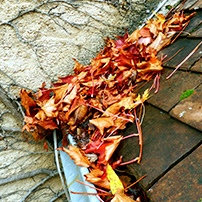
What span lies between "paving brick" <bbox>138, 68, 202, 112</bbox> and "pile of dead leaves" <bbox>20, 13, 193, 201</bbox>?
7cm

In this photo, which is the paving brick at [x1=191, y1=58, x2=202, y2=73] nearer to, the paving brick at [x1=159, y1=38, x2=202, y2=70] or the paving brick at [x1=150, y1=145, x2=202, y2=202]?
the paving brick at [x1=159, y1=38, x2=202, y2=70]

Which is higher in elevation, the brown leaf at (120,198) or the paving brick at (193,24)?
the paving brick at (193,24)

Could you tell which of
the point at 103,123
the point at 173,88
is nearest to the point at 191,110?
the point at 173,88

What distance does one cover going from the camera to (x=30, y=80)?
1377 millimetres

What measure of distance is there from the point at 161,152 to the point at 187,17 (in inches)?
44.6

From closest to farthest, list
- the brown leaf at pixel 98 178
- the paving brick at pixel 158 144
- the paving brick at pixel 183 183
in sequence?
the paving brick at pixel 183 183
the paving brick at pixel 158 144
the brown leaf at pixel 98 178

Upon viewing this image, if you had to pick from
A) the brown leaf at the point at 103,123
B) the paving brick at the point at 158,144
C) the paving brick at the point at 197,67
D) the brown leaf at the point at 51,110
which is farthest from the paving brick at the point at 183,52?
the brown leaf at the point at 51,110

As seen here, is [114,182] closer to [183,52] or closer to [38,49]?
[183,52]

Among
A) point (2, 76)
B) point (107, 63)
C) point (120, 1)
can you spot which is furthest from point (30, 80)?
point (120, 1)

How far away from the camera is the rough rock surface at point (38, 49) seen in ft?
4.08

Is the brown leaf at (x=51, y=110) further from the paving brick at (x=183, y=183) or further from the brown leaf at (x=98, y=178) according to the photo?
the paving brick at (x=183, y=183)

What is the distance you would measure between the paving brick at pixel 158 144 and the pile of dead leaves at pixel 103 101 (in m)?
0.05

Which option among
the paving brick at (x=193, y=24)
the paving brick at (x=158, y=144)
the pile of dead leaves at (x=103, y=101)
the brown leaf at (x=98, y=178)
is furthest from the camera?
the paving brick at (x=193, y=24)

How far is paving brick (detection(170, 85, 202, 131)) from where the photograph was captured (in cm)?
62
